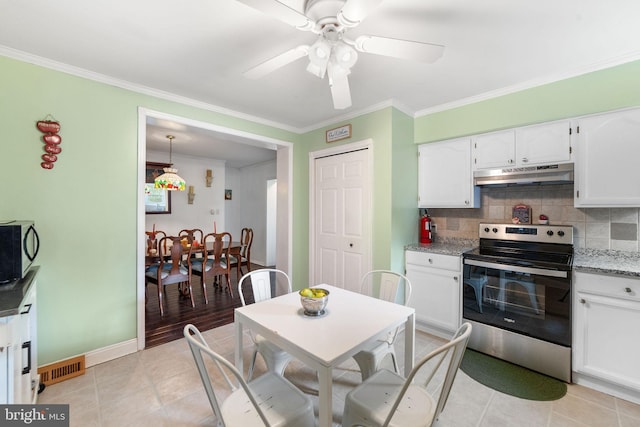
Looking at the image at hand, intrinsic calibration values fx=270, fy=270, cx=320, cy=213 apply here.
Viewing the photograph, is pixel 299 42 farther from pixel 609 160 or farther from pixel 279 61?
pixel 609 160

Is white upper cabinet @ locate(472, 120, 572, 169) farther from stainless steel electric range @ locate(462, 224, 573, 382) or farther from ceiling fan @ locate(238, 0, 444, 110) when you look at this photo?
ceiling fan @ locate(238, 0, 444, 110)

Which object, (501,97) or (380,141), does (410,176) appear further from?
(501,97)

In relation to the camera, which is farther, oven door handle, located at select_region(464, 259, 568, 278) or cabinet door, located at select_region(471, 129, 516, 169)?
cabinet door, located at select_region(471, 129, 516, 169)

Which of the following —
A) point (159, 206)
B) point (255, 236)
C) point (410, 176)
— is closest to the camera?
point (410, 176)

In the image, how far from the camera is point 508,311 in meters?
2.29

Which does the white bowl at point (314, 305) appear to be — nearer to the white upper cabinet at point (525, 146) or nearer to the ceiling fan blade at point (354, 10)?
the ceiling fan blade at point (354, 10)

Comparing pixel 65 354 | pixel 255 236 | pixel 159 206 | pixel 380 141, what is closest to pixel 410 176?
pixel 380 141

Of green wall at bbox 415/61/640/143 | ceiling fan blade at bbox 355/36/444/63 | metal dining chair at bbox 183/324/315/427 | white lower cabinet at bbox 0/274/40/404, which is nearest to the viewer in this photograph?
metal dining chair at bbox 183/324/315/427

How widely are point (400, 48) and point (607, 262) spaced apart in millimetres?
2210

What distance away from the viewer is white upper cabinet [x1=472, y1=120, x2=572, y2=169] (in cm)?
226

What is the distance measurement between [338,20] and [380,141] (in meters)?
1.69

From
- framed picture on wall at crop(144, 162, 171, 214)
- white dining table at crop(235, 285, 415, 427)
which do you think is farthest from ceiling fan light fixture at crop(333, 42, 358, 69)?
framed picture on wall at crop(144, 162, 171, 214)

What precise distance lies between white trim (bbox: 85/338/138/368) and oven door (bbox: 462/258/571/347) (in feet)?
9.94

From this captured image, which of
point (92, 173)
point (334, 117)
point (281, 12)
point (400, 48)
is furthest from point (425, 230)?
point (92, 173)
